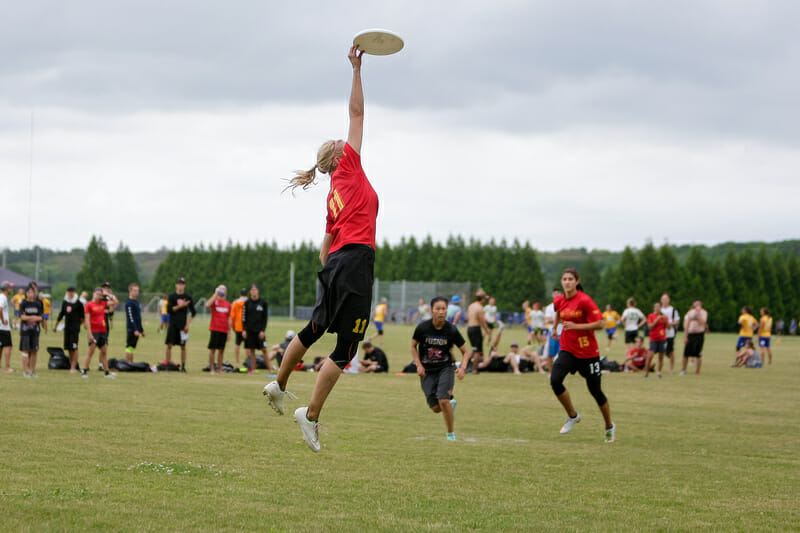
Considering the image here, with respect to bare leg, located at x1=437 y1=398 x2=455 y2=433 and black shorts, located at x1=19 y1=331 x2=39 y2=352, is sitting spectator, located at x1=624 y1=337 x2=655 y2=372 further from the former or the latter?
black shorts, located at x1=19 y1=331 x2=39 y2=352

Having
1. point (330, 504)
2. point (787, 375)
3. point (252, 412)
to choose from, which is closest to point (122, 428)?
point (252, 412)

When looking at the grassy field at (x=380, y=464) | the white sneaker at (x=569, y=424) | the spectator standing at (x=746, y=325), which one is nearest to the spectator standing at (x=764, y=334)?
the spectator standing at (x=746, y=325)

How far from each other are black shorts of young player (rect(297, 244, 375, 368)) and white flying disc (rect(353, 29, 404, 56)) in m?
1.50

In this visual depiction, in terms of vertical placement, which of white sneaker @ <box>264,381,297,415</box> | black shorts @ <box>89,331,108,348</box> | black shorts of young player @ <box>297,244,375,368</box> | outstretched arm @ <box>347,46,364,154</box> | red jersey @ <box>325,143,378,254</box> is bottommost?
black shorts @ <box>89,331,108,348</box>

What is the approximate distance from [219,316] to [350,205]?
1662cm

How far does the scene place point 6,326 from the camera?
64.5ft

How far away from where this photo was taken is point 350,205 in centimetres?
614

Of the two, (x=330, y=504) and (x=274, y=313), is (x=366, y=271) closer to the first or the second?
(x=330, y=504)

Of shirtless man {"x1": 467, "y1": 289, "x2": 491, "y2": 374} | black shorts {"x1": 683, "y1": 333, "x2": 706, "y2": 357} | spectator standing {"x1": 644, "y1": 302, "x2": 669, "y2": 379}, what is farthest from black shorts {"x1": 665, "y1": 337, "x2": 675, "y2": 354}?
shirtless man {"x1": 467, "y1": 289, "x2": 491, "y2": 374}

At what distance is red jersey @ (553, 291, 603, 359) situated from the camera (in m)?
12.1

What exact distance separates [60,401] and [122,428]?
353 cm

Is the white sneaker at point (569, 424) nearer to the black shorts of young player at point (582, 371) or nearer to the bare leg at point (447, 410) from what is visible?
the black shorts of young player at point (582, 371)

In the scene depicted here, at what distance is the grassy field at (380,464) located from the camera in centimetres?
680

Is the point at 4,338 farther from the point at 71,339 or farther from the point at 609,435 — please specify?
the point at 609,435
